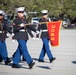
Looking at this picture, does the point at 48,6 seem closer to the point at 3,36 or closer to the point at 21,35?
the point at 3,36

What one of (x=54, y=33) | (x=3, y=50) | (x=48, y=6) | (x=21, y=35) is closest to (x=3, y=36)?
(x=3, y=50)

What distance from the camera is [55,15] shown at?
53.3 m

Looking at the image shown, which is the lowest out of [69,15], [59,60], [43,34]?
[69,15]

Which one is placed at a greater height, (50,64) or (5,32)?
(5,32)

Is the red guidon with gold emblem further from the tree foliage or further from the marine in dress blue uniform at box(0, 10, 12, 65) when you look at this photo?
the tree foliage

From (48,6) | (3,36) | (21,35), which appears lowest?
(48,6)

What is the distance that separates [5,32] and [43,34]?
1.29 metres

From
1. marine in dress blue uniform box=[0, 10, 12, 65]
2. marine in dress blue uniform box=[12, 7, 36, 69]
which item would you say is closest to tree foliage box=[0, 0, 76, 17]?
marine in dress blue uniform box=[0, 10, 12, 65]

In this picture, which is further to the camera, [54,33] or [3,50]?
[3,50]

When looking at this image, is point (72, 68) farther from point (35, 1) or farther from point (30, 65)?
point (35, 1)


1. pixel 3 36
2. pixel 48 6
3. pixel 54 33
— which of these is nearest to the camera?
pixel 54 33

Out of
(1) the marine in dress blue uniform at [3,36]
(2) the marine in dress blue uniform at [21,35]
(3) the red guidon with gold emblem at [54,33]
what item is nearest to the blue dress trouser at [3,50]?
(1) the marine in dress blue uniform at [3,36]

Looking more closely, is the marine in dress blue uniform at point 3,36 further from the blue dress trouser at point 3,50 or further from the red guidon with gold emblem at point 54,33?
the red guidon with gold emblem at point 54,33


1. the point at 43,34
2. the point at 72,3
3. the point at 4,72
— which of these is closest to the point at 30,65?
the point at 4,72
